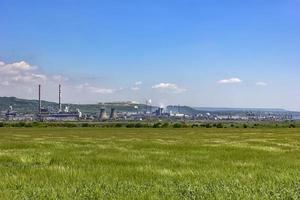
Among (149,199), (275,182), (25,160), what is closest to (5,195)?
(149,199)

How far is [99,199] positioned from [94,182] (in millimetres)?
3460

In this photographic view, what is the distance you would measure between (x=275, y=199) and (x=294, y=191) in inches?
54.5

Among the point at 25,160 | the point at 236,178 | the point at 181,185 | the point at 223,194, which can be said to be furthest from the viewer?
the point at 25,160

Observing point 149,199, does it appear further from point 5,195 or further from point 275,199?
point 5,195

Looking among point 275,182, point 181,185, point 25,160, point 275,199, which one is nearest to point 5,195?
point 181,185

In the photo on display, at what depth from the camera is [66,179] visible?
1684cm

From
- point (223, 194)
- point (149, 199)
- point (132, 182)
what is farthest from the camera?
point (132, 182)

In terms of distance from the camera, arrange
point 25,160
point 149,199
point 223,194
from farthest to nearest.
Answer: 1. point 25,160
2. point 223,194
3. point 149,199

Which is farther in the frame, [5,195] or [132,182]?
[132,182]

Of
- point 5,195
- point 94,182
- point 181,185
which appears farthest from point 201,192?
point 5,195

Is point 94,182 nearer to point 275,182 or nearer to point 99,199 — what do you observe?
point 99,199

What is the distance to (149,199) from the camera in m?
12.3

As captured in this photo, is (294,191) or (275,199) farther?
(294,191)

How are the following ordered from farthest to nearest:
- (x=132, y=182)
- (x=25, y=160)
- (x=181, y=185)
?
(x=25, y=160)
(x=132, y=182)
(x=181, y=185)
